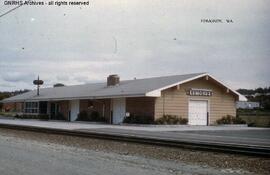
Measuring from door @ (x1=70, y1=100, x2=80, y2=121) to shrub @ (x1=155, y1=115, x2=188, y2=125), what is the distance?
12850 millimetres

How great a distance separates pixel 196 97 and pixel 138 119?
17.2ft

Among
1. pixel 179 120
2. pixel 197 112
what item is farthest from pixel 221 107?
pixel 179 120

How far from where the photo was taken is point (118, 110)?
40.1m

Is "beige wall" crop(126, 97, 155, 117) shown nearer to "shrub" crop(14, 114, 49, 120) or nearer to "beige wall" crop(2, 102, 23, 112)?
"shrub" crop(14, 114, 49, 120)

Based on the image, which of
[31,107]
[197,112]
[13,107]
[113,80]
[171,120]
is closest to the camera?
[171,120]

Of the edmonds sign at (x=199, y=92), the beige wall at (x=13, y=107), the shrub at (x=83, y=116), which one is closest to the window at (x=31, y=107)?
the beige wall at (x=13, y=107)

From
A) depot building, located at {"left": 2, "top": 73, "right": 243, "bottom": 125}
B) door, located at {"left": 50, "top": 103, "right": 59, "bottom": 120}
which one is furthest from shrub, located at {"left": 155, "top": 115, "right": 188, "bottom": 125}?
door, located at {"left": 50, "top": 103, "right": 59, "bottom": 120}

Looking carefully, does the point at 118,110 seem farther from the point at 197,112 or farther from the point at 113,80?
the point at 113,80

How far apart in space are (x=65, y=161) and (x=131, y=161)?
67.6 inches

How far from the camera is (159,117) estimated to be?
119ft

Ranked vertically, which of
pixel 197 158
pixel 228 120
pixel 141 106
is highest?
pixel 141 106

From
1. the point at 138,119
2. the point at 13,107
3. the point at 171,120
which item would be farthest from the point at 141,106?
the point at 13,107

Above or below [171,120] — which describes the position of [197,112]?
above

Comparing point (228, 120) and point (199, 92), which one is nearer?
point (199, 92)
